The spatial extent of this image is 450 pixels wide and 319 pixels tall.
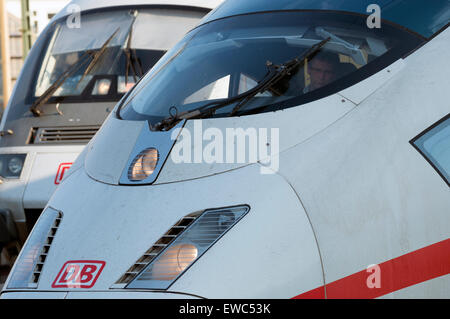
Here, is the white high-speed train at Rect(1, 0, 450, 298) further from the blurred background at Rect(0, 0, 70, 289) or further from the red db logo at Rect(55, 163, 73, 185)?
the blurred background at Rect(0, 0, 70, 289)

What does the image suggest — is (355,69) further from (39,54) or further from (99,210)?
(39,54)

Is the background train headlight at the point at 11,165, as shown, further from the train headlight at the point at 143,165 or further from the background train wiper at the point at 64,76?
the train headlight at the point at 143,165

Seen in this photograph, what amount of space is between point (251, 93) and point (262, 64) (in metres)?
0.25

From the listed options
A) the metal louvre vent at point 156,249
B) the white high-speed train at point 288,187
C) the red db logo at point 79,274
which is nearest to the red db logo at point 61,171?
the white high-speed train at point 288,187

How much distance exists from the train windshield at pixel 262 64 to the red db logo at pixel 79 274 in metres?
0.77

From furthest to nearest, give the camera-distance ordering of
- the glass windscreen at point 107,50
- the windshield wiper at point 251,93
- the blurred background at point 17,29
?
the blurred background at point 17,29 < the glass windscreen at point 107,50 < the windshield wiper at point 251,93

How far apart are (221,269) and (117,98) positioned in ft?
14.7

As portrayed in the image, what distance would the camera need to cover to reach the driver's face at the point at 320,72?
326cm

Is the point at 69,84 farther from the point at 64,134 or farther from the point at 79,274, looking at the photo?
the point at 79,274

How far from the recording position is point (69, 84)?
7.19 m

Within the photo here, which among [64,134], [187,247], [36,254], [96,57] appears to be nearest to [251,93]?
[187,247]

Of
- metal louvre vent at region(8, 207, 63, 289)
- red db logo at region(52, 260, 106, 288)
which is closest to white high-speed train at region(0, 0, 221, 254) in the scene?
metal louvre vent at region(8, 207, 63, 289)

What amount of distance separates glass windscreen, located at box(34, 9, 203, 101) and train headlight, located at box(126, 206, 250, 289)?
14.2 feet

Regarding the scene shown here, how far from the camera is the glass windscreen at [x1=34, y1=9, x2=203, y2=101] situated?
7164 millimetres
